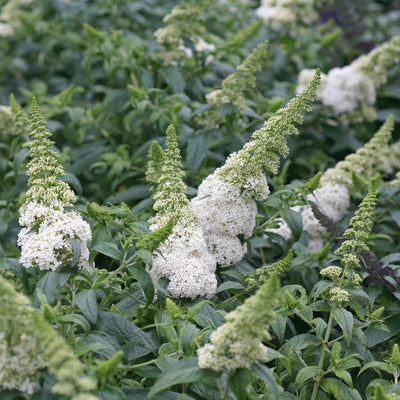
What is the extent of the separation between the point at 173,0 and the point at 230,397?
4481mm

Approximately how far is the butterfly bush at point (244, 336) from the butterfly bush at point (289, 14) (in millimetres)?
3705

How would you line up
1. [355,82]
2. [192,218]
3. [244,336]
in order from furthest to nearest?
1. [355,82]
2. [192,218]
3. [244,336]

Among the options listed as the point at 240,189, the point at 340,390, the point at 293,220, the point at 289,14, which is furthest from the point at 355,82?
the point at 340,390

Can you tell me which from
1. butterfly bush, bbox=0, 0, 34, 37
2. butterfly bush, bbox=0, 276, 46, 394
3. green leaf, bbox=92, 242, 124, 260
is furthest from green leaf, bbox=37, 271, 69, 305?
butterfly bush, bbox=0, 0, 34, 37

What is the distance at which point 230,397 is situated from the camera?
81.0 inches

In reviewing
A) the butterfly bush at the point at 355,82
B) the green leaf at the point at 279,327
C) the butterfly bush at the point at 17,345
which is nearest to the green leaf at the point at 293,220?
the green leaf at the point at 279,327

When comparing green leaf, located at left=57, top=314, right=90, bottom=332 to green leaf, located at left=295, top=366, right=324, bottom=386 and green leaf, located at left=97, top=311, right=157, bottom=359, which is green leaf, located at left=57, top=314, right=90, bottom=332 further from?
green leaf, located at left=295, top=366, right=324, bottom=386

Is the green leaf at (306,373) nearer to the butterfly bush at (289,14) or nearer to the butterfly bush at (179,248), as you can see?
the butterfly bush at (179,248)

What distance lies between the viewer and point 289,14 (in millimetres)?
4875

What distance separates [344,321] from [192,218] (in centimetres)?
82

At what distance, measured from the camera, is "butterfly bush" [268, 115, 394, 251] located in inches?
133

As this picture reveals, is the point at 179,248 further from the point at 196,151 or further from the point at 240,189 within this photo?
the point at 196,151

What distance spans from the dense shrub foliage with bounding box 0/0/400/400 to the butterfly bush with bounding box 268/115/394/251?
12 mm

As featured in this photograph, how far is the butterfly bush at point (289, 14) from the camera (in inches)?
192
